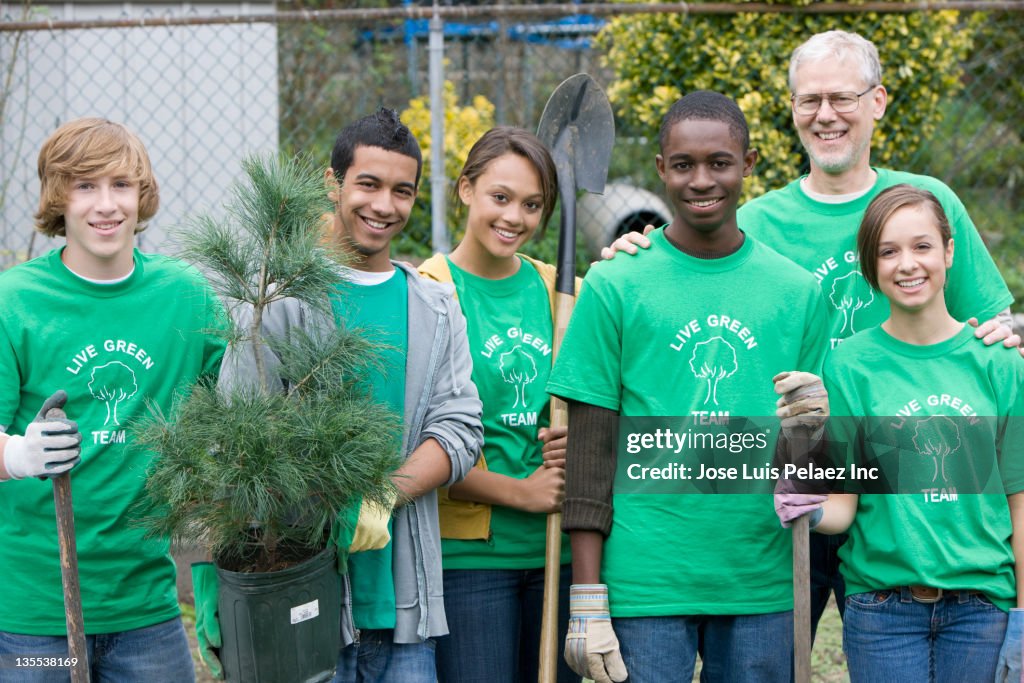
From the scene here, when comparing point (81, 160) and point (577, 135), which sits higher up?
point (577, 135)

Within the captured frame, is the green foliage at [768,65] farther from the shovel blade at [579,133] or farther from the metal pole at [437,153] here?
the shovel blade at [579,133]

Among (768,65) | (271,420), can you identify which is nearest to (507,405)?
(271,420)

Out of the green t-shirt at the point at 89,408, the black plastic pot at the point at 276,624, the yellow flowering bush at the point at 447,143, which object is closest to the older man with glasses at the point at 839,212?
the black plastic pot at the point at 276,624

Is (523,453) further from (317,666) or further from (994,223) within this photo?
(994,223)

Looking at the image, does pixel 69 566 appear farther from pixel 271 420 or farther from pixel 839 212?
pixel 839 212

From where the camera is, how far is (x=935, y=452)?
2.43 metres

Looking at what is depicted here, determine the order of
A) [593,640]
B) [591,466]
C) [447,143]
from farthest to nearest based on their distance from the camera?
[447,143]
[591,466]
[593,640]

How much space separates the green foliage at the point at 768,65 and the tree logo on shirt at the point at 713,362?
9.02 ft

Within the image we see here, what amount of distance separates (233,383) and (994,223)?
6.75 metres

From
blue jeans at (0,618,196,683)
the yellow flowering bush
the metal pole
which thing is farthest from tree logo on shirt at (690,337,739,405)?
the yellow flowering bush

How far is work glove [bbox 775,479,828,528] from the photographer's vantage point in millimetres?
2246

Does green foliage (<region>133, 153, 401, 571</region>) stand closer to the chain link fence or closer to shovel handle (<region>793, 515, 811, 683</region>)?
shovel handle (<region>793, 515, 811, 683</region>)

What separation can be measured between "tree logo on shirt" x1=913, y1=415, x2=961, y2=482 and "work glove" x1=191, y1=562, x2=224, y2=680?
5.04 ft

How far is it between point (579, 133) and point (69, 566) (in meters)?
1.73
